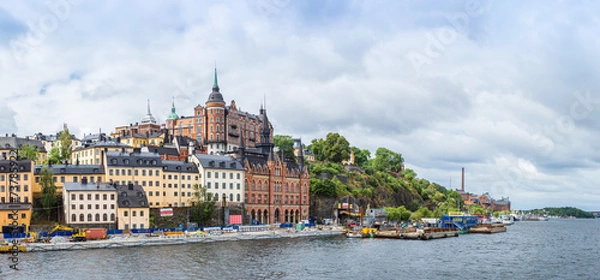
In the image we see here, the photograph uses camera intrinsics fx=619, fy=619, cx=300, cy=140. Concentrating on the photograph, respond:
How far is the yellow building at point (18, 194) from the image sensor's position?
9638cm

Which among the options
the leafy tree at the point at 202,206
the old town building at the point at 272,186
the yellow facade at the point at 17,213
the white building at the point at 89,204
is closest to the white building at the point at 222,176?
the old town building at the point at 272,186

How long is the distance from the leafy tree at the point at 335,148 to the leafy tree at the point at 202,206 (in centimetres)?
7408

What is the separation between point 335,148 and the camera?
189m

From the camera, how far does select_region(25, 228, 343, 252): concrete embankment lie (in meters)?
85.9

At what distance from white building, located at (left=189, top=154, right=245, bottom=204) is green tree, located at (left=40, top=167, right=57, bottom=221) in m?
30.1

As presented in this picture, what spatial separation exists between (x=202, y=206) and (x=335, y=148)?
258 feet

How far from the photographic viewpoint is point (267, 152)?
148 metres

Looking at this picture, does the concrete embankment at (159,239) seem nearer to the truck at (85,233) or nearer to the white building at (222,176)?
the truck at (85,233)

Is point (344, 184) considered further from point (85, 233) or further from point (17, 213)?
point (17, 213)

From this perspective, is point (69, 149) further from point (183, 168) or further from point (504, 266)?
point (504, 266)

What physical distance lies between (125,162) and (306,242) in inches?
1480

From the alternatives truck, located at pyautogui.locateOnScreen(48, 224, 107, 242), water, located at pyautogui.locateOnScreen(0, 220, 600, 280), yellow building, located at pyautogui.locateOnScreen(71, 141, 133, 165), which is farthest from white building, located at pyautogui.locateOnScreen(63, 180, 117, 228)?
yellow building, located at pyautogui.locateOnScreen(71, 141, 133, 165)

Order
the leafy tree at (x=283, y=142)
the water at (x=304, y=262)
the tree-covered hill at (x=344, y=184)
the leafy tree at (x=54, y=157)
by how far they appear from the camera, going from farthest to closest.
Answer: the leafy tree at (x=283, y=142)
the tree-covered hill at (x=344, y=184)
the leafy tree at (x=54, y=157)
the water at (x=304, y=262)

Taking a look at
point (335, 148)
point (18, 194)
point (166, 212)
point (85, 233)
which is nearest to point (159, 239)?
point (85, 233)
